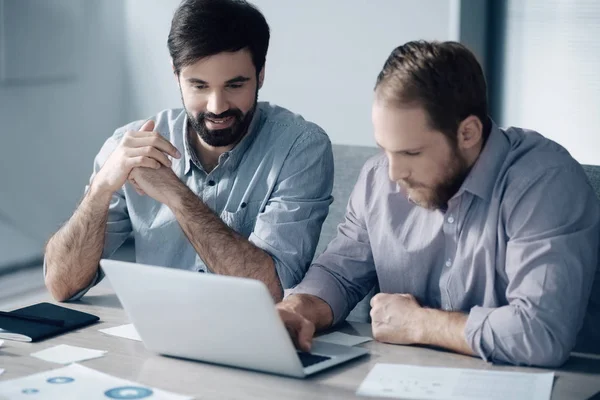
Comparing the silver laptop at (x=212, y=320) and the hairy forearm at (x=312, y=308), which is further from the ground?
the silver laptop at (x=212, y=320)

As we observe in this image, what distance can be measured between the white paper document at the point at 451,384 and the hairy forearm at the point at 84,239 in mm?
932

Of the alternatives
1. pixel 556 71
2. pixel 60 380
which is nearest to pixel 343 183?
pixel 60 380

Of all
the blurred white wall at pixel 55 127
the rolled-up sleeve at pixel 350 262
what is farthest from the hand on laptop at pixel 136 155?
the blurred white wall at pixel 55 127

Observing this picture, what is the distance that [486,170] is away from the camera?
1849 mm

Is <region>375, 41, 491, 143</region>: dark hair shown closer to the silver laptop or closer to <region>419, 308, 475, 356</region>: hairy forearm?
<region>419, 308, 475, 356</region>: hairy forearm

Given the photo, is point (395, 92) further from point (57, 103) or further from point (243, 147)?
point (57, 103)

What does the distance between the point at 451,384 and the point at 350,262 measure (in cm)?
57

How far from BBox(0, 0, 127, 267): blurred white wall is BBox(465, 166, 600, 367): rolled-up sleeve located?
115 inches

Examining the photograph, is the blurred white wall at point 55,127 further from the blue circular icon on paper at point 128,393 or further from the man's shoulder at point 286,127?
the blue circular icon on paper at point 128,393

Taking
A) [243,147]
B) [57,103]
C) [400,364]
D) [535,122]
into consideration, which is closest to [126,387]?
[400,364]

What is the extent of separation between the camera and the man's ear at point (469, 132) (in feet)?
6.01

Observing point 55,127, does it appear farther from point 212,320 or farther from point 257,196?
point 212,320

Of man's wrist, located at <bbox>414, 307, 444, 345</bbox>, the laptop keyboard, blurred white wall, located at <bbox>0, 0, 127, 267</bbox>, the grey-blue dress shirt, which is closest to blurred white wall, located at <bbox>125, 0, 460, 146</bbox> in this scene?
blurred white wall, located at <bbox>0, 0, 127, 267</bbox>

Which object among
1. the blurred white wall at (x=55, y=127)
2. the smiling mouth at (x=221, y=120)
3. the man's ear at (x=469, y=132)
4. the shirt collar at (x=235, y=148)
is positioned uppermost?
the man's ear at (x=469, y=132)
